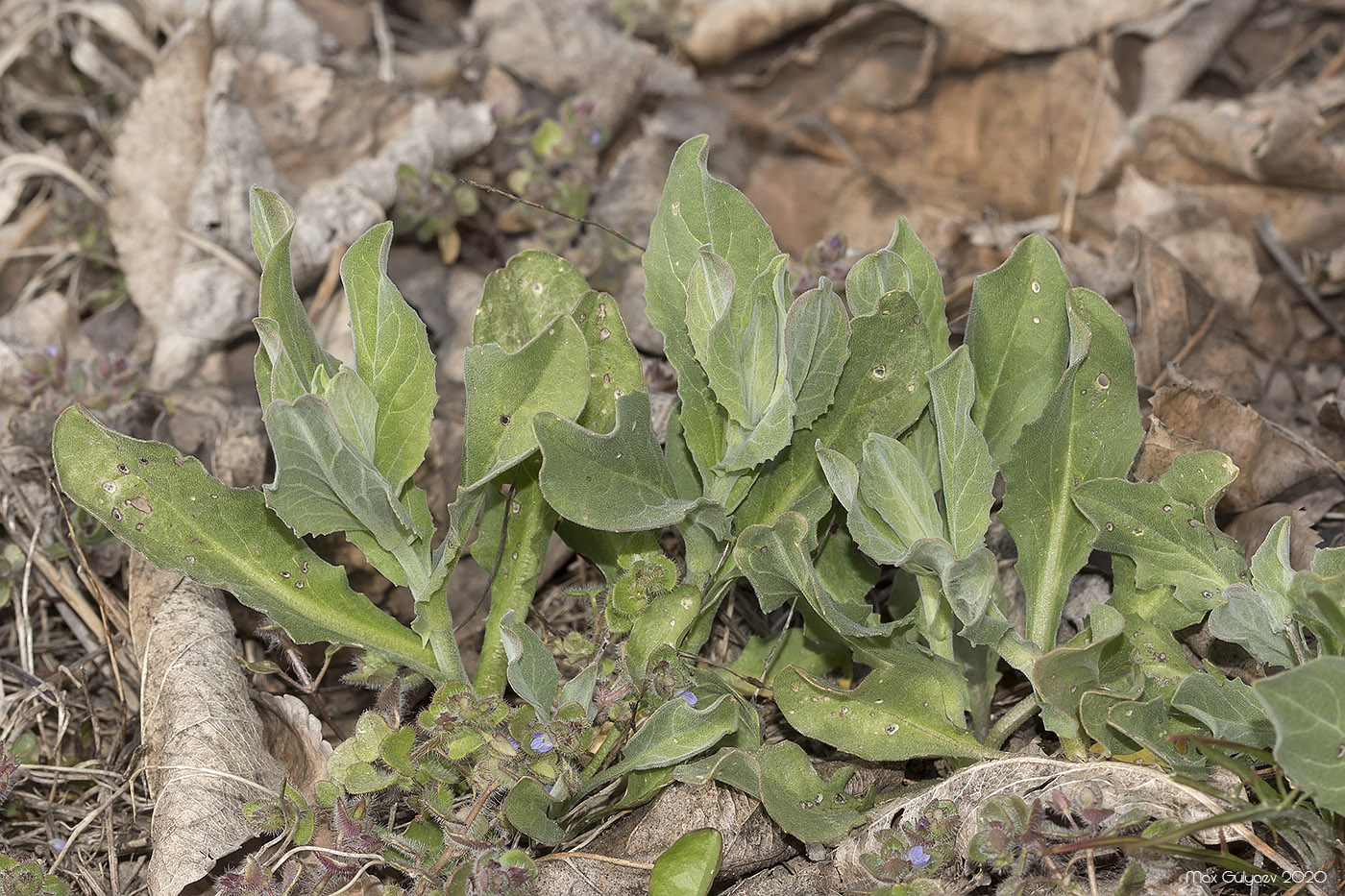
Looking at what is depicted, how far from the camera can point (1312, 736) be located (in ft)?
5.91

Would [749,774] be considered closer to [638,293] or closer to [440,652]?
[440,652]

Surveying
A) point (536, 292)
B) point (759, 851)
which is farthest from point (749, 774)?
point (536, 292)

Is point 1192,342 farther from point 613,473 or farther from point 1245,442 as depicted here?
point 613,473

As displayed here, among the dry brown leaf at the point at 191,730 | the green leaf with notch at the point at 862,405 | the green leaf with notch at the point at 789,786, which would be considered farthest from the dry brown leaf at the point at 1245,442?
the dry brown leaf at the point at 191,730

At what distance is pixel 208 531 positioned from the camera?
94.5 inches

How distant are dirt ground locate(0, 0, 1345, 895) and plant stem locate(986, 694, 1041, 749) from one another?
19.9 inches

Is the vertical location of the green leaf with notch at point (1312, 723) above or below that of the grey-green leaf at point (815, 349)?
below

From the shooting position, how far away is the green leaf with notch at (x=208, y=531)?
2340 mm

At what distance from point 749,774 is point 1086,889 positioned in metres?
0.65

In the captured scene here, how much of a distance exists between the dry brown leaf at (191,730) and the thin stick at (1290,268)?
3.38 meters

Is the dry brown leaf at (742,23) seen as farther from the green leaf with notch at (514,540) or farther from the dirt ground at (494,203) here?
the green leaf with notch at (514,540)

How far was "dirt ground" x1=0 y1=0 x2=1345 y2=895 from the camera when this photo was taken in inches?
110

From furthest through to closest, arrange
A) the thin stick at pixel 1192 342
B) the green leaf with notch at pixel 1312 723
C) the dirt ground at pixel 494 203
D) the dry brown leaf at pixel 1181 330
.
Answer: the dry brown leaf at pixel 1181 330, the thin stick at pixel 1192 342, the dirt ground at pixel 494 203, the green leaf with notch at pixel 1312 723

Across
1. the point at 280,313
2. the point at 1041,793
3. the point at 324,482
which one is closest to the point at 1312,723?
the point at 1041,793
